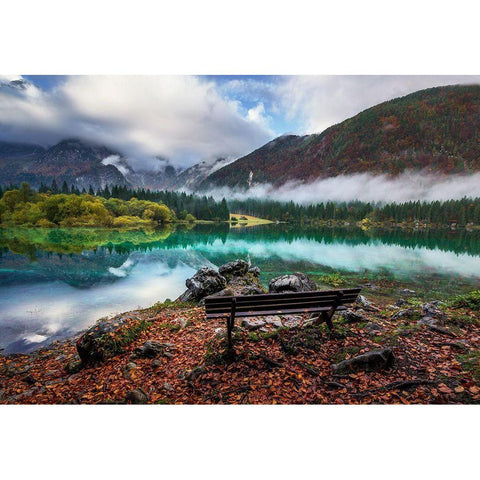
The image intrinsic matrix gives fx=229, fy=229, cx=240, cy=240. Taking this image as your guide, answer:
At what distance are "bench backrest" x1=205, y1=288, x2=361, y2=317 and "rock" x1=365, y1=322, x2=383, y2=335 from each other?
3.16ft

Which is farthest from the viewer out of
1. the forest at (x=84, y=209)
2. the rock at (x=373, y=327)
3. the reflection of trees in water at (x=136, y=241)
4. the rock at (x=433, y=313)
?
the forest at (x=84, y=209)

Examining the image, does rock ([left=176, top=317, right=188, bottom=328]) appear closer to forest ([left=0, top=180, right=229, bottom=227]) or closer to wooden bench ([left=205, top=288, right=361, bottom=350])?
wooden bench ([left=205, top=288, right=361, bottom=350])

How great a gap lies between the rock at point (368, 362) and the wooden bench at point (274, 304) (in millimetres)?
941

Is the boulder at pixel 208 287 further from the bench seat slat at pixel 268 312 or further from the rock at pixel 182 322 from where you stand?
the bench seat slat at pixel 268 312

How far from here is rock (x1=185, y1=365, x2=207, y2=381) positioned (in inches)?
149

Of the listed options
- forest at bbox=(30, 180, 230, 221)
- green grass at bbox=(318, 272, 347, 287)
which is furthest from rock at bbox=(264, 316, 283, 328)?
forest at bbox=(30, 180, 230, 221)

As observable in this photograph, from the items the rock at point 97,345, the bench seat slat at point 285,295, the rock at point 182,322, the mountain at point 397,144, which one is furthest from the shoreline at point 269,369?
the mountain at point 397,144

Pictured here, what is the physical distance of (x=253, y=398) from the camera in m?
3.43

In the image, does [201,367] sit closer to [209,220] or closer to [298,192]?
[209,220]

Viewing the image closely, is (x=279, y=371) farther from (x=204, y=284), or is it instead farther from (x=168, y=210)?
(x=168, y=210)

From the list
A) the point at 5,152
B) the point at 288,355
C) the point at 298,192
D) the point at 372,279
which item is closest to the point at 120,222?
the point at 5,152

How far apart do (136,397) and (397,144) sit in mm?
65807

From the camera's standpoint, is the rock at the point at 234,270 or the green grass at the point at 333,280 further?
the green grass at the point at 333,280

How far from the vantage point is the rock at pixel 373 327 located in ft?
15.4
